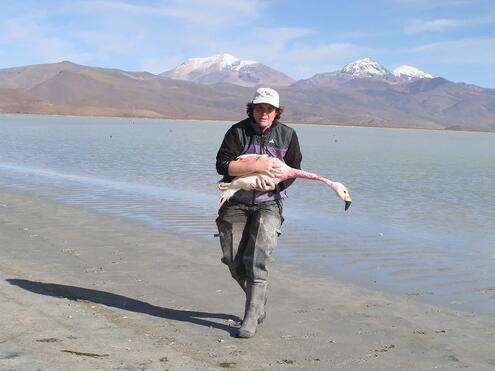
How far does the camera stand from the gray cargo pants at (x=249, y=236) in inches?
222

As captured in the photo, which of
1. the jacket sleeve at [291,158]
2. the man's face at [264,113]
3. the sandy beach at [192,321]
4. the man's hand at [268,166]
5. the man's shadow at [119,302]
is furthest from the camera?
the man's shadow at [119,302]

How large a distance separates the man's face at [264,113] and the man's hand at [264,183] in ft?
1.41

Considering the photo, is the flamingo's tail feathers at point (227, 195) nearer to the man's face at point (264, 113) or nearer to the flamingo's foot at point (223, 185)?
the flamingo's foot at point (223, 185)

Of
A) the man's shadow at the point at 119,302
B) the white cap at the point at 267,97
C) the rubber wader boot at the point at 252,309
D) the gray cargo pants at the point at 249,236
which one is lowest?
the man's shadow at the point at 119,302

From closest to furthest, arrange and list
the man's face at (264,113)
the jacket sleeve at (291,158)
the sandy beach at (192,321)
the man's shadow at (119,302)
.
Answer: the sandy beach at (192,321) < the man's face at (264,113) < the jacket sleeve at (291,158) < the man's shadow at (119,302)

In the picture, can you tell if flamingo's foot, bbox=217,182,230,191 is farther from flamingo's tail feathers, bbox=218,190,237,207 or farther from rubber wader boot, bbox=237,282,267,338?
rubber wader boot, bbox=237,282,267,338

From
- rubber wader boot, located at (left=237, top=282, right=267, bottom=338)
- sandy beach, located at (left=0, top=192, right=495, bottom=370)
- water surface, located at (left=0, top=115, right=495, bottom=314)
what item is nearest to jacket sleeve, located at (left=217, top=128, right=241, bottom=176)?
rubber wader boot, located at (left=237, top=282, right=267, bottom=338)

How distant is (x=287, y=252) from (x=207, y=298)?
337 cm

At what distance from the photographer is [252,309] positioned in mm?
5680

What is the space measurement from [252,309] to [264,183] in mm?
1021

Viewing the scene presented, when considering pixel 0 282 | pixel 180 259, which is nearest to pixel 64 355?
pixel 0 282

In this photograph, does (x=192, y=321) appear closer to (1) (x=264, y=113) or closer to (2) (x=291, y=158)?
(2) (x=291, y=158)

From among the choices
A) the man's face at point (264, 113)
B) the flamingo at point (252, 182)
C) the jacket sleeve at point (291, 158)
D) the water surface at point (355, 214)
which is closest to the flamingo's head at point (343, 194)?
the flamingo at point (252, 182)

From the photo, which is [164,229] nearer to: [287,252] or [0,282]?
[287,252]
